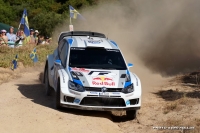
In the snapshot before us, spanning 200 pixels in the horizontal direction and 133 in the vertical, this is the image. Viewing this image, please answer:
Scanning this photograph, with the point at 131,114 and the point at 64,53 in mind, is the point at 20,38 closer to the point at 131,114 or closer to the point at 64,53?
the point at 64,53

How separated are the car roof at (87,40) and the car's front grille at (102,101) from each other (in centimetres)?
Result: 190

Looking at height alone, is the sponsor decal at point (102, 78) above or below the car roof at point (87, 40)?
below

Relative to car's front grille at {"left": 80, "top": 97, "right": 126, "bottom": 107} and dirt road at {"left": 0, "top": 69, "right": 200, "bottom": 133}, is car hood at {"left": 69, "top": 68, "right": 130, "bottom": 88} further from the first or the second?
dirt road at {"left": 0, "top": 69, "right": 200, "bottom": 133}

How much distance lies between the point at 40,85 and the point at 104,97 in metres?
5.05

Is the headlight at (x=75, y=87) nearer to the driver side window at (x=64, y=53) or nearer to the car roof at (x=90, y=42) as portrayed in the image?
the driver side window at (x=64, y=53)

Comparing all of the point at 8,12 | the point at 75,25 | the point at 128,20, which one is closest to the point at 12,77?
the point at 128,20

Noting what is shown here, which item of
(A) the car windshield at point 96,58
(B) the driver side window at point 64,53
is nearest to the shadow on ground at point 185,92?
(A) the car windshield at point 96,58

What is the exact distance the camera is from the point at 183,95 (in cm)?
1158

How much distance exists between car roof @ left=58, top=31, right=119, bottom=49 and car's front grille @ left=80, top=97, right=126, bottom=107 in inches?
74.7

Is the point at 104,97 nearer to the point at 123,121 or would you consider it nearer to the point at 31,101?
the point at 123,121

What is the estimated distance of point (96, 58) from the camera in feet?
34.2

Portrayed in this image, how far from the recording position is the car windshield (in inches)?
400

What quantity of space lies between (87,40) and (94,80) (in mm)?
2074

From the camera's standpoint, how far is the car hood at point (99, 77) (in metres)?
9.27
